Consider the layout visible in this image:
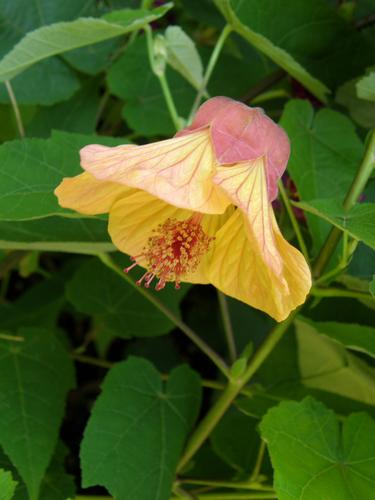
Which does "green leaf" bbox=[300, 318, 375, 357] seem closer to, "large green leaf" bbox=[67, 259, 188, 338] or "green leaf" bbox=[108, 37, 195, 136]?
"large green leaf" bbox=[67, 259, 188, 338]

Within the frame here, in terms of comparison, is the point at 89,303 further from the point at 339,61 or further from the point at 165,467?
the point at 339,61

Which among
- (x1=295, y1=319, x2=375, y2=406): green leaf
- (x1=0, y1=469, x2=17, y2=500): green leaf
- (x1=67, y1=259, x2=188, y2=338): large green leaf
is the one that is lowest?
(x1=67, y1=259, x2=188, y2=338): large green leaf

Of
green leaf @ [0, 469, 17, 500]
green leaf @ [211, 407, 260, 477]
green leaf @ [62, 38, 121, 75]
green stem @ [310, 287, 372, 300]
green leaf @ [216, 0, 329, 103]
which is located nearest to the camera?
green leaf @ [0, 469, 17, 500]

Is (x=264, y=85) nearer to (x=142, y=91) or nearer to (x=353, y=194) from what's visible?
(x=142, y=91)

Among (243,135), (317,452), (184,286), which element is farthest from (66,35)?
(317,452)

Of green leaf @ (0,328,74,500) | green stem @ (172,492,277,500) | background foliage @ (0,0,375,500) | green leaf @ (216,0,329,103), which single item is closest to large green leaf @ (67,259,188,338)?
background foliage @ (0,0,375,500)

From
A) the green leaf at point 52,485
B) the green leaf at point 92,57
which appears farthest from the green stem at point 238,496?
the green leaf at point 92,57

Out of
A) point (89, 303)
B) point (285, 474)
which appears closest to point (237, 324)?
point (89, 303)
